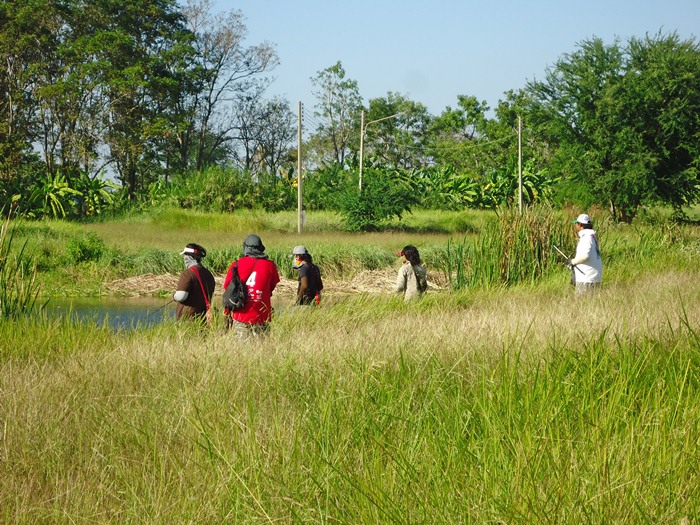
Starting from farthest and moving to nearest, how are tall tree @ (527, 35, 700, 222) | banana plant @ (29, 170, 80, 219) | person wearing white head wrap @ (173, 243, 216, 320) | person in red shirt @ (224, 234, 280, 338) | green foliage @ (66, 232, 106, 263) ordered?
banana plant @ (29, 170, 80, 219) → tall tree @ (527, 35, 700, 222) → green foliage @ (66, 232, 106, 263) → person wearing white head wrap @ (173, 243, 216, 320) → person in red shirt @ (224, 234, 280, 338)

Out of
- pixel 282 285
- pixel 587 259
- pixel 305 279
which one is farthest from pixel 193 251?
pixel 282 285

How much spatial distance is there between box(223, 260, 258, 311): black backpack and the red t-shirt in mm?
59

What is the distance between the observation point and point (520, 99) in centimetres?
5594

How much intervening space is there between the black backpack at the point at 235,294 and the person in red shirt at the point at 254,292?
0.05m

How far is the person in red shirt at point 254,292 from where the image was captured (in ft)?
27.4

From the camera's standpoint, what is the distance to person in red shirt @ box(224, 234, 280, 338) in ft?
27.4

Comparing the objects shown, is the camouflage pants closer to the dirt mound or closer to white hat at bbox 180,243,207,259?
white hat at bbox 180,243,207,259

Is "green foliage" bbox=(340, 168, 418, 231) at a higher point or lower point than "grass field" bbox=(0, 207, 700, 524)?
higher

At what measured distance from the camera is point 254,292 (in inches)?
330

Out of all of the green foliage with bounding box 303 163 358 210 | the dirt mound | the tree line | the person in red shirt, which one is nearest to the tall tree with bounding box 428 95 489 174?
the tree line

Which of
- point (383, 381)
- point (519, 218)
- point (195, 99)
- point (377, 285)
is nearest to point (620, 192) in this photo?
point (377, 285)

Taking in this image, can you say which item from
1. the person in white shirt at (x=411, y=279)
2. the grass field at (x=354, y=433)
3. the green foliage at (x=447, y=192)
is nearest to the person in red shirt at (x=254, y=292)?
the grass field at (x=354, y=433)

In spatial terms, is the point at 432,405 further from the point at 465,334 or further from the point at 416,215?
the point at 416,215

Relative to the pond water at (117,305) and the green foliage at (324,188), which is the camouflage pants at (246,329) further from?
the green foliage at (324,188)
